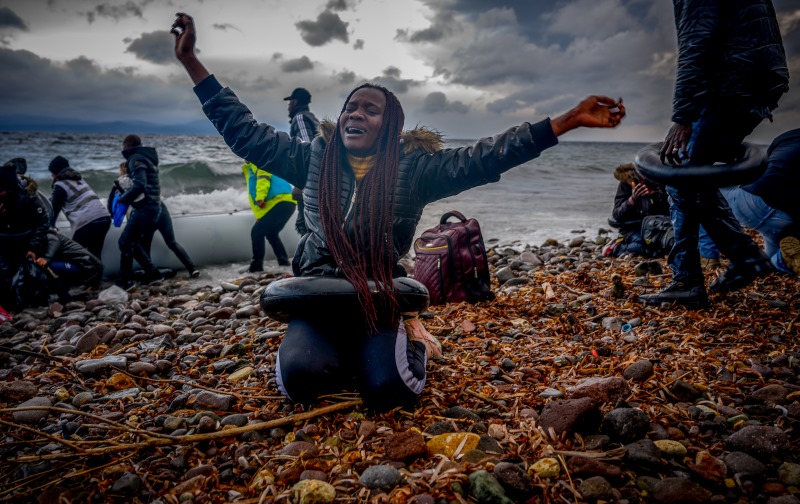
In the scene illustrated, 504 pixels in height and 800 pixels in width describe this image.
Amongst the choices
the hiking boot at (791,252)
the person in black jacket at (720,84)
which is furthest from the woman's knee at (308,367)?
the hiking boot at (791,252)

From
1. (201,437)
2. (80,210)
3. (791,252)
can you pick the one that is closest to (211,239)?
(80,210)

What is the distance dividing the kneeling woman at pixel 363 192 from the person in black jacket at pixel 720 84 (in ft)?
4.45

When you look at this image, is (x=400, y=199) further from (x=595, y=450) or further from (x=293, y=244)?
(x=293, y=244)

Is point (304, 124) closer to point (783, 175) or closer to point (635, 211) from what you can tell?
point (635, 211)

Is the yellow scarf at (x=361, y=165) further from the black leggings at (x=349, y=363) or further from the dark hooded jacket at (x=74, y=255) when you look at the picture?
the dark hooded jacket at (x=74, y=255)

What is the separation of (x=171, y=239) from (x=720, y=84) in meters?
6.85

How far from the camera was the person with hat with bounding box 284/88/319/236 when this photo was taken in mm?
6055

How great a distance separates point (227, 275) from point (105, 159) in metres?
24.8

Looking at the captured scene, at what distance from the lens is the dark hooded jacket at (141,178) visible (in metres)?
6.43

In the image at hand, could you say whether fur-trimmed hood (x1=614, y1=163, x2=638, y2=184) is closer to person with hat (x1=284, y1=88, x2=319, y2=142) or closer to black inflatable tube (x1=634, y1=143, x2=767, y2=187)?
black inflatable tube (x1=634, y1=143, x2=767, y2=187)

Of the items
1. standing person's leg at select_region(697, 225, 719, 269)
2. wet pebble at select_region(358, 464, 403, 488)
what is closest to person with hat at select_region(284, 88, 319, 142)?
standing person's leg at select_region(697, 225, 719, 269)

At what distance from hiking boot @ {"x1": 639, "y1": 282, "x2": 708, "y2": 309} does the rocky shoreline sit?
9 centimetres

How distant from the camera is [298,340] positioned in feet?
8.41

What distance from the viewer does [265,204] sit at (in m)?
6.55
